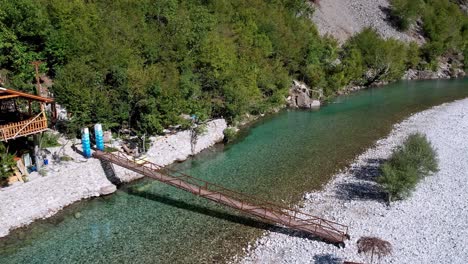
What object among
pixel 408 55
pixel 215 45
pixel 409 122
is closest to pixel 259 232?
pixel 215 45

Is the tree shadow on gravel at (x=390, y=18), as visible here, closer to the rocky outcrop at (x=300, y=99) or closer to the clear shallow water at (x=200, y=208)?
the rocky outcrop at (x=300, y=99)

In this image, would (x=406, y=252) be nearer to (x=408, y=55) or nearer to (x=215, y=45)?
(x=215, y=45)

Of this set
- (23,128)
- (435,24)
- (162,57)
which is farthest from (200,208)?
(435,24)

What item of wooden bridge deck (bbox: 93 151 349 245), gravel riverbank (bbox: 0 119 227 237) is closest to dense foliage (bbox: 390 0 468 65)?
gravel riverbank (bbox: 0 119 227 237)

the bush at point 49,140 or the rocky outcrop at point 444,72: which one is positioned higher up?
the rocky outcrop at point 444,72

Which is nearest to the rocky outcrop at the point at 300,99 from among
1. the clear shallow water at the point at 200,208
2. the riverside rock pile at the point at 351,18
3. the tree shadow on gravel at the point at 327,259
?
the clear shallow water at the point at 200,208

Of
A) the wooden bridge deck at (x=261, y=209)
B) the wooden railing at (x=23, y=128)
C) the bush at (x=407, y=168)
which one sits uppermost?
the wooden railing at (x=23, y=128)

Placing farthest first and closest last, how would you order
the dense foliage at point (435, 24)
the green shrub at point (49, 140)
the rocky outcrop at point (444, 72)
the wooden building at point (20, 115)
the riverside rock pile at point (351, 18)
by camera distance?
the dense foliage at point (435, 24)
the riverside rock pile at point (351, 18)
the rocky outcrop at point (444, 72)
the green shrub at point (49, 140)
the wooden building at point (20, 115)
